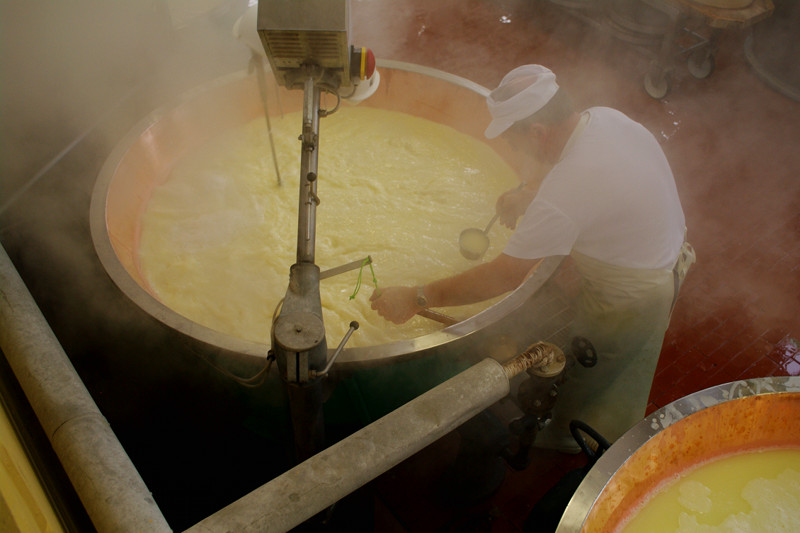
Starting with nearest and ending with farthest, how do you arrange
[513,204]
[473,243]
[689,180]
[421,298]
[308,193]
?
[308,193]
[421,298]
[513,204]
[473,243]
[689,180]

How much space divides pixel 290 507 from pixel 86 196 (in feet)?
9.68

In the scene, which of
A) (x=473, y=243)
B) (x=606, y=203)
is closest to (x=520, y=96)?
(x=606, y=203)

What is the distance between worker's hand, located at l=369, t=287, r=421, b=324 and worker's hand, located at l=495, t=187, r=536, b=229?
811mm

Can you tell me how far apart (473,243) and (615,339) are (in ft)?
2.82

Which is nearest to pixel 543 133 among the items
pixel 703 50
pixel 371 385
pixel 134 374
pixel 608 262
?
pixel 608 262

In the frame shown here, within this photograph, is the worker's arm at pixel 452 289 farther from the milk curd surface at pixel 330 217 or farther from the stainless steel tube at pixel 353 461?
the stainless steel tube at pixel 353 461

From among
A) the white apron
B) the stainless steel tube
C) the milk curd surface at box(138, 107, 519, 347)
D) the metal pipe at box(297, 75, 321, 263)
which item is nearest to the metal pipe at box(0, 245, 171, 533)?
the stainless steel tube

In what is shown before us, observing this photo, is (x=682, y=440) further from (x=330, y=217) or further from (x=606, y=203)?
(x=330, y=217)

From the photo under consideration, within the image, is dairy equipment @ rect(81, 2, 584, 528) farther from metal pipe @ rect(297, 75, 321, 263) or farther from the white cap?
the white cap

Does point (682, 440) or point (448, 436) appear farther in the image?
point (448, 436)

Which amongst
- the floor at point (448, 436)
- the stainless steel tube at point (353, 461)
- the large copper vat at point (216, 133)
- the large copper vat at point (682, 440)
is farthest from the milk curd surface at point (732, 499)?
the floor at point (448, 436)

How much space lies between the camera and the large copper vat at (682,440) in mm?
1107

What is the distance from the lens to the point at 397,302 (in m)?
2.17

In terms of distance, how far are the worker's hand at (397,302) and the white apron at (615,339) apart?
75cm
